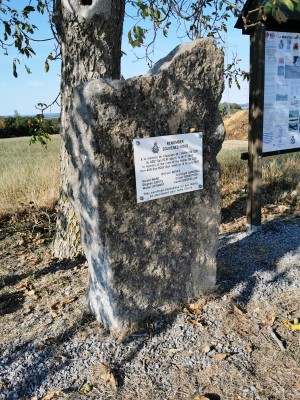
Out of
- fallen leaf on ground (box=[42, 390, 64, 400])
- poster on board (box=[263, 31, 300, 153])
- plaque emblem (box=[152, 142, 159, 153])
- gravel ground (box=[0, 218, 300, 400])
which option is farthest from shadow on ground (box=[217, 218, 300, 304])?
fallen leaf on ground (box=[42, 390, 64, 400])

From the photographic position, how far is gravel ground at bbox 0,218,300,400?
2461 mm

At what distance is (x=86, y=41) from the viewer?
3.76 metres

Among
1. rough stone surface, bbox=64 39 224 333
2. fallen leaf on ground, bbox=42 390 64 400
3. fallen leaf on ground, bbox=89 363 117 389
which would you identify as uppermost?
rough stone surface, bbox=64 39 224 333

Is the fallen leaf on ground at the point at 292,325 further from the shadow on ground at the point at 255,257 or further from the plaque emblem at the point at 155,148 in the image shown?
the plaque emblem at the point at 155,148

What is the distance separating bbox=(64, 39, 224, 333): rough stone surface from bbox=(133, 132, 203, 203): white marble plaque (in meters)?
0.05

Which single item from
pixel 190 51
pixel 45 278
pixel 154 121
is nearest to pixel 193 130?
pixel 154 121

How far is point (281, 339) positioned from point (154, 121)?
183 cm

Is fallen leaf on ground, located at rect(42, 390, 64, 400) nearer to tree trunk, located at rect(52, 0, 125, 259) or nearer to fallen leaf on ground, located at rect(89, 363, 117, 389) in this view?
fallen leaf on ground, located at rect(89, 363, 117, 389)

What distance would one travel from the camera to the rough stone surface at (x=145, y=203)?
262 cm

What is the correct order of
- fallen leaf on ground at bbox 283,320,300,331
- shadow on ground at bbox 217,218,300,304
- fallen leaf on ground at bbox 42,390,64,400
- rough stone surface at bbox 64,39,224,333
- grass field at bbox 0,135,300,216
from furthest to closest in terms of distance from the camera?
grass field at bbox 0,135,300,216 < shadow on ground at bbox 217,218,300,304 < fallen leaf on ground at bbox 283,320,300,331 < rough stone surface at bbox 64,39,224,333 < fallen leaf on ground at bbox 42,390,64,400

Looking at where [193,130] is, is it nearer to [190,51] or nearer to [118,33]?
[190,51]

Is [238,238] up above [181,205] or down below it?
below

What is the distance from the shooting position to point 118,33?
3.94 meters

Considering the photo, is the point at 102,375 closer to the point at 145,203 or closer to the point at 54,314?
the point at 54,314
